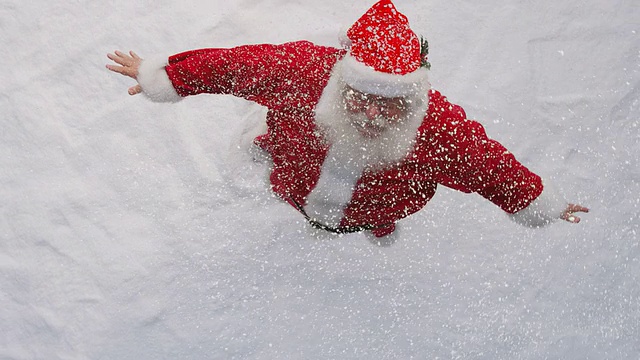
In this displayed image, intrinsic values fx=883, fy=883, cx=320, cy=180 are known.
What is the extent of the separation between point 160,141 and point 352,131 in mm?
859

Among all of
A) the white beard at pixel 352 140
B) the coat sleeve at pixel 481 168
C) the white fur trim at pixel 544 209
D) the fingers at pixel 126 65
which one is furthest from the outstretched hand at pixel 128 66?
the white fur trim at pixel 544 209

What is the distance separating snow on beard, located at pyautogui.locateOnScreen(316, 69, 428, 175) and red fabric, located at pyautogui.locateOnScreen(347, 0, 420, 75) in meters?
0.08

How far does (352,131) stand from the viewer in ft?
4.99

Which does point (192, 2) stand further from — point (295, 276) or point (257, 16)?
point (295, 276)

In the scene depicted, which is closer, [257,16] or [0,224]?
[0,224]

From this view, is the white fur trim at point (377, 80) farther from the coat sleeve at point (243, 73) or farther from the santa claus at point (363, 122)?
the coat sleeve at point (243, 73)

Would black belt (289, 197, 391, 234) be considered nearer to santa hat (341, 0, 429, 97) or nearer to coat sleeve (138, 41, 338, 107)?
coat sleeve (138, 41, 338, 107)

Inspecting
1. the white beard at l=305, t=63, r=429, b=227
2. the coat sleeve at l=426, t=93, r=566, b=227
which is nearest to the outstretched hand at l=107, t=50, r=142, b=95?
the white beard at l=305, t=63, r=429, b=227

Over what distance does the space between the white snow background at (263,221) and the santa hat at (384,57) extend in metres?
0.66

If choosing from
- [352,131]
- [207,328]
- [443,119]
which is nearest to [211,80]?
[352,131]

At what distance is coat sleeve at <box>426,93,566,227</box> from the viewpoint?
1.56 metres

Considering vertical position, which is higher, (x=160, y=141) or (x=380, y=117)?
(x=380, y=117)

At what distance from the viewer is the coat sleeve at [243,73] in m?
1.58

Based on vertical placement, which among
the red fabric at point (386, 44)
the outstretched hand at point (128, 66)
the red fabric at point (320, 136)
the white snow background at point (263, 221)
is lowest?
the white snow background at point (263, 221)
